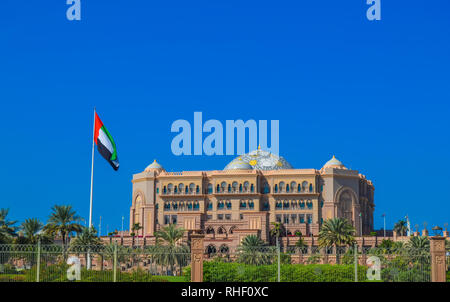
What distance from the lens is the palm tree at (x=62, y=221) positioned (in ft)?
197

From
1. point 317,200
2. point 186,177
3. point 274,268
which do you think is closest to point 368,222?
point 317,200

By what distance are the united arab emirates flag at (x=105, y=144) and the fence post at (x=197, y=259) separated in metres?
18.6

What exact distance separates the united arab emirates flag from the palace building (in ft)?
124

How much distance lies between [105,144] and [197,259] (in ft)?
65.7

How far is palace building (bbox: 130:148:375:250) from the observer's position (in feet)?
284

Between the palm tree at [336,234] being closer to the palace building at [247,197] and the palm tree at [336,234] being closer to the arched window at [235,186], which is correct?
the palace building at [247,197]

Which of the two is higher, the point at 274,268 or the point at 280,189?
the point at 280,189

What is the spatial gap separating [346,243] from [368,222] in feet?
109

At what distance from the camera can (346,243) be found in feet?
212

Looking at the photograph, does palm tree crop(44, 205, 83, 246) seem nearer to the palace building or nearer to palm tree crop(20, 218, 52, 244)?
palm tree crop(20, 218, 52, 244)

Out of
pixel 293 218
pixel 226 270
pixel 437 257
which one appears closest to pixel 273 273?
pixel 226 270

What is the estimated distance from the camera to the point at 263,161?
9969cm

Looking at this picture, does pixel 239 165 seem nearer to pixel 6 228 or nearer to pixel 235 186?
pixel 235 186
